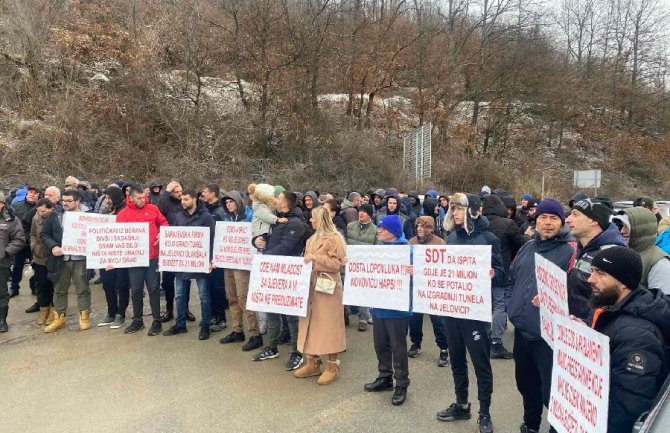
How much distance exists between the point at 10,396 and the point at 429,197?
831 cm

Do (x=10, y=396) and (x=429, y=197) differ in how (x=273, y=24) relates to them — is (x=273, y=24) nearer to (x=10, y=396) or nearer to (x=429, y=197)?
(x=429, y=197)

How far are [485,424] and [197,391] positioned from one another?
9.71 ft

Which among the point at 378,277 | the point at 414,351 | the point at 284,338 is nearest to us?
the point at 378,277

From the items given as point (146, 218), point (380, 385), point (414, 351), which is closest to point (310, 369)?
point (380, 385)

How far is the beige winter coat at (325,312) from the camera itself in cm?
513

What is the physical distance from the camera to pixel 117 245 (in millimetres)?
6754

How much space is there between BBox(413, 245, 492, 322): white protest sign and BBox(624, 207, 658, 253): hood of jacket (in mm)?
1118

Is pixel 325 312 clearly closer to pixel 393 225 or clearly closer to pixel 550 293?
pixel 393 225

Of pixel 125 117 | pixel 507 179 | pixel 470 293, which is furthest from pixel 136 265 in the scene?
pixel 507 179

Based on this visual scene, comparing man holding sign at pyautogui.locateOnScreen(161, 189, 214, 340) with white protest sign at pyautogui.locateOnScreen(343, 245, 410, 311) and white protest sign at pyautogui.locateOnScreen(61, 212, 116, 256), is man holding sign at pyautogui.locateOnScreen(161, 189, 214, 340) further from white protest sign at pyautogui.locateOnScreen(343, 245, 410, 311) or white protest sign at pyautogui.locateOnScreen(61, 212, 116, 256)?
white protest sign at pyautogui.locateOnScreen(343, 245, 410, 311)

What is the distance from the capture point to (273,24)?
2150cm

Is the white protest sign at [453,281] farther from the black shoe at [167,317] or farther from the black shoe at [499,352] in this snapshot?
the black shoe at [167,317]

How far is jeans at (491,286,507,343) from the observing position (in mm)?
6004

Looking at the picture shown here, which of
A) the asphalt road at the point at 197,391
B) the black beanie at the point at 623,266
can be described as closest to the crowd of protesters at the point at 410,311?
the black beanie at the point at 623,266
